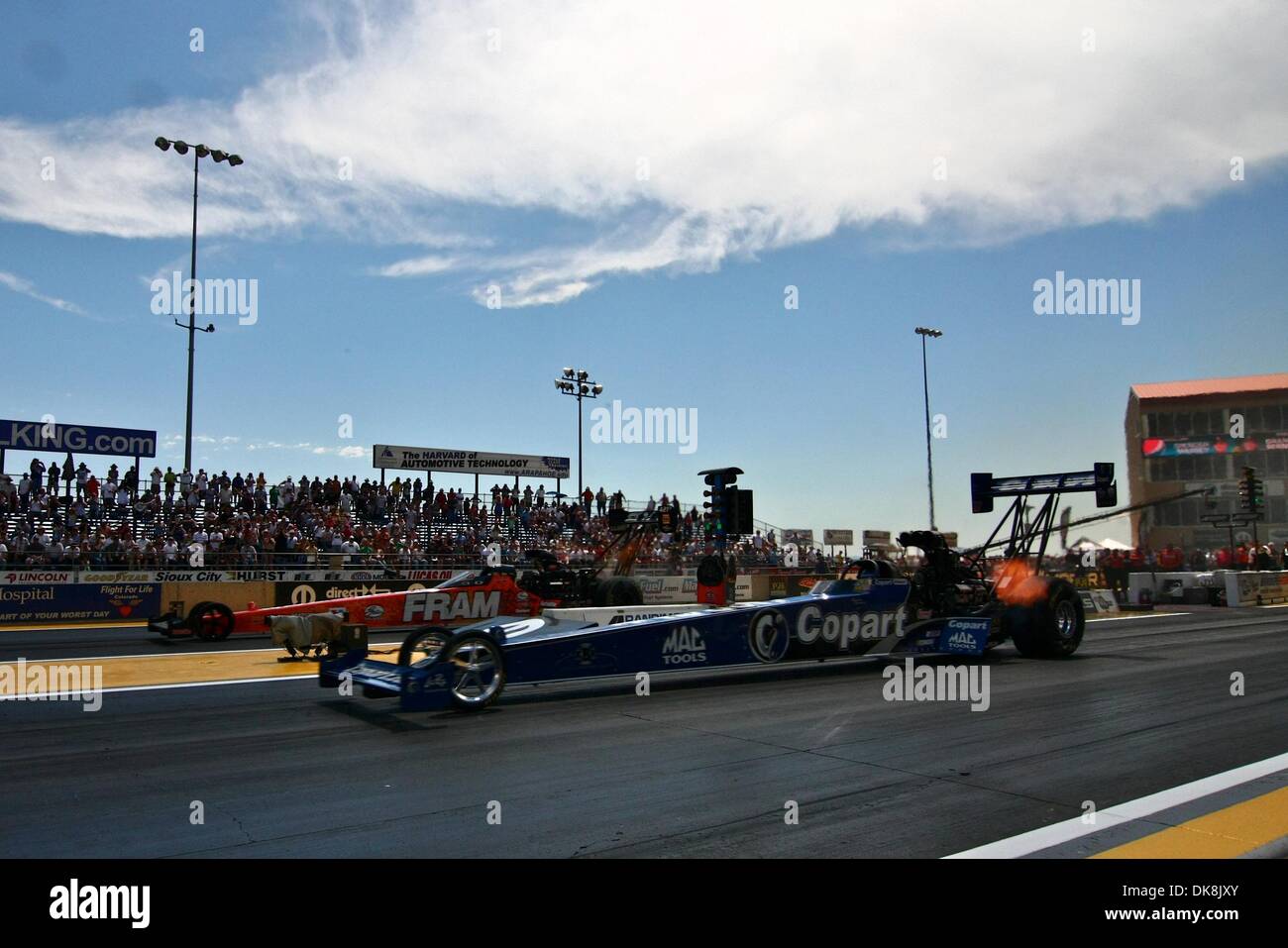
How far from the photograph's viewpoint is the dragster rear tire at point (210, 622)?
14789mm

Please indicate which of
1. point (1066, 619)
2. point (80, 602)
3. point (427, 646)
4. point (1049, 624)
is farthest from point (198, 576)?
point (1066, 619)

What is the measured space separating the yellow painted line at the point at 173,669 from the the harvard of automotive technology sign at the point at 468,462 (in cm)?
2050

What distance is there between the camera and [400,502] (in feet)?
99.4

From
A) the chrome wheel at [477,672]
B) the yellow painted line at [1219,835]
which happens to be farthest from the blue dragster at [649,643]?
the yellow painted line at [1219,835]

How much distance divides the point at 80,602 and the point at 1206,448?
6982 cm

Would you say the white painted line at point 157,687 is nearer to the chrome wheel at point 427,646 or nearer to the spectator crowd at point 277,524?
the chrome wheel at point 427,646

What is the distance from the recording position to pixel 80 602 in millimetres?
20281

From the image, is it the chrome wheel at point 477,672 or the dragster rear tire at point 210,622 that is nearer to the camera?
the chrome wheel at point 477,672

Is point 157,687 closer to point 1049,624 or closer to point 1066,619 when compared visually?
point 1049,624

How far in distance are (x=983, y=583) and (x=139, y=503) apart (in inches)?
858

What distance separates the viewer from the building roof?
64.6 metres
